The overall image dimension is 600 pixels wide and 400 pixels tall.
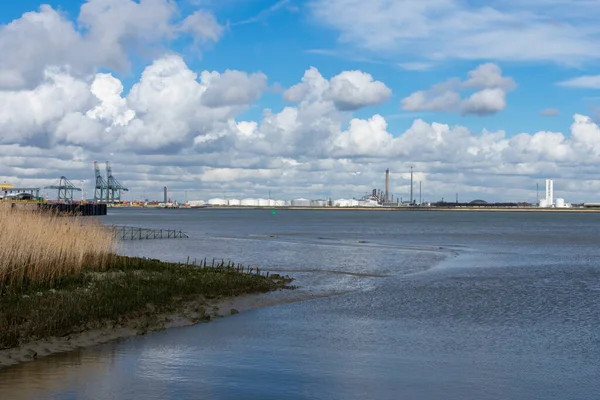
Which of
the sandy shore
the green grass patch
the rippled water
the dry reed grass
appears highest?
the dry reed grass

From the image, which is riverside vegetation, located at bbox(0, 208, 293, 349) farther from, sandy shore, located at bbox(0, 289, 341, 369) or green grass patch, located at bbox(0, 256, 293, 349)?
sandy shore, located at bbox(0, 289, 341, 369)

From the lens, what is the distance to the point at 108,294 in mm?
23172

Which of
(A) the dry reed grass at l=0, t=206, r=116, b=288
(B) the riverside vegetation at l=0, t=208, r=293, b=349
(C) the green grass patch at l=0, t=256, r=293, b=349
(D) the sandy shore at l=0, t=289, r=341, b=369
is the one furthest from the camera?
(A) the dry reed grass at l=0, t=206, r=116, b=288

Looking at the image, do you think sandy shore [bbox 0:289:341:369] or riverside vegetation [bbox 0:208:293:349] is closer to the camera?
sandy shore [bbox 0:289:341:369]

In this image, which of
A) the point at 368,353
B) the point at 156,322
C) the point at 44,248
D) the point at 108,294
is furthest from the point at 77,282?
the point at 368,353

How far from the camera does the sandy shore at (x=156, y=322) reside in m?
17.2

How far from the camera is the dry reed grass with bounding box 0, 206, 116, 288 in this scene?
23.3 meters

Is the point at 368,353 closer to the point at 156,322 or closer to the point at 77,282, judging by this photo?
the point at 156,322

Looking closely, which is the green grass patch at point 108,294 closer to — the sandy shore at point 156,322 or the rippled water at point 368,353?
the sandy shore at point 156,322

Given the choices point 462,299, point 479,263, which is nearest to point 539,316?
point 462,299

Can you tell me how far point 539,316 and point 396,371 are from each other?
35.8 ft

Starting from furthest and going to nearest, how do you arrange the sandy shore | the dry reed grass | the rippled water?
the dry reed grass, the sandy shore, the rippled water

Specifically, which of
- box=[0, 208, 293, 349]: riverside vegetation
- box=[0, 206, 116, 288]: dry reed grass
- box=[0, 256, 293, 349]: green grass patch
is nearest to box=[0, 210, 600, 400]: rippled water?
box=[0, 256, 293, 349]: green grass patch

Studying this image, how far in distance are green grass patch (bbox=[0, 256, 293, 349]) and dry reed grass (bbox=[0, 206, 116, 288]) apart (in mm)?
516
